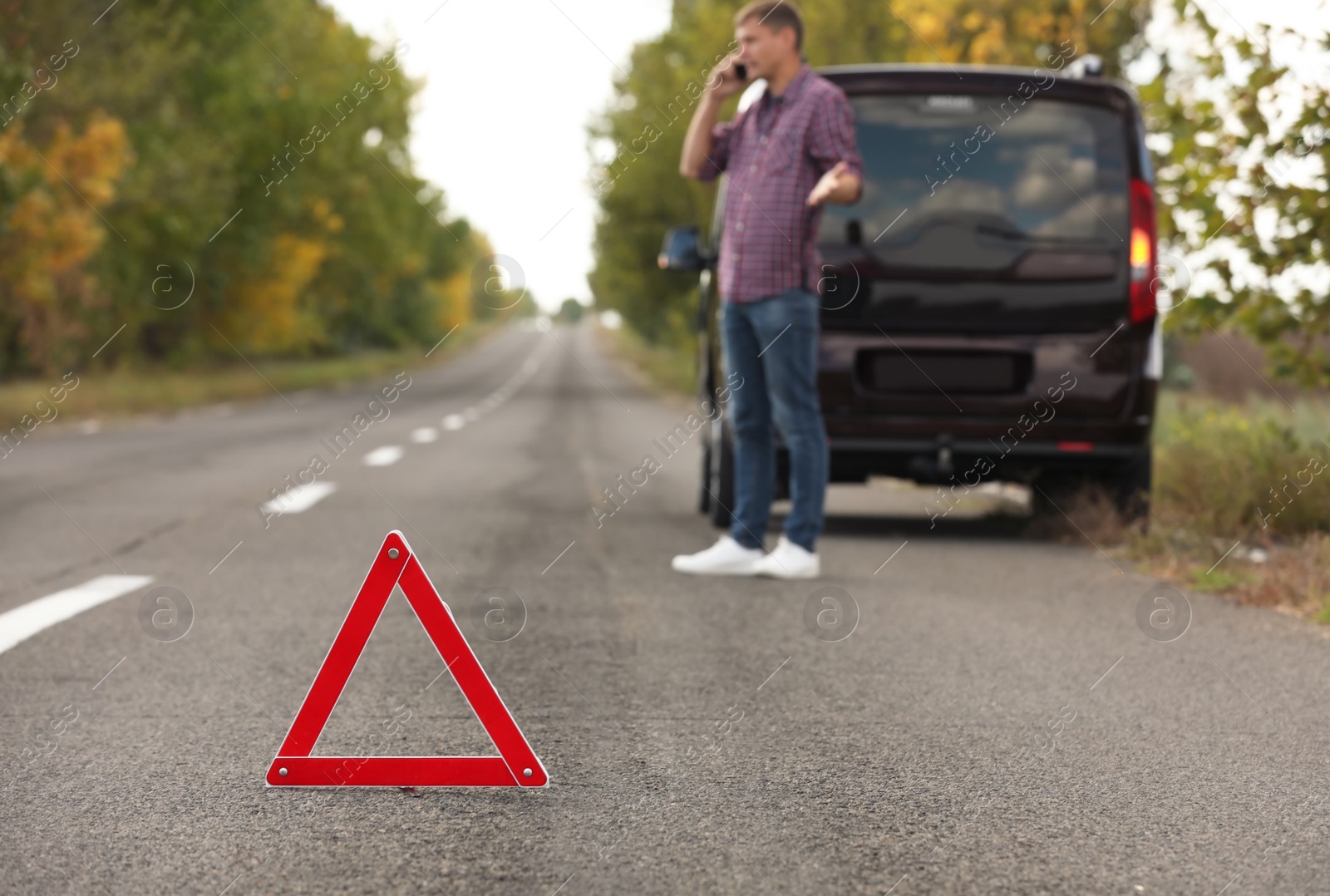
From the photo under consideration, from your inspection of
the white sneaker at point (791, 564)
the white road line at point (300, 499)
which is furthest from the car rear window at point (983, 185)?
the white road line at point (300, 499)

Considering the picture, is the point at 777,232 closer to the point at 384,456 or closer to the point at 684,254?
the point at 684,254

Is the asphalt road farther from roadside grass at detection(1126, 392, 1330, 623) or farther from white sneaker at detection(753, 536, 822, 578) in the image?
roadside grass at detection(1126, 392, 1330, 623)

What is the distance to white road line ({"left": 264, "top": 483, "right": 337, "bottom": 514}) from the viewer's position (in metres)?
9.55

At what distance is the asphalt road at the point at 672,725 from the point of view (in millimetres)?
2986

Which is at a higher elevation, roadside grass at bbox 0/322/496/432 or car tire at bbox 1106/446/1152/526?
car tire at bbox 1106/446/1152/526

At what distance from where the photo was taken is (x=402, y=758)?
3500 millimetres

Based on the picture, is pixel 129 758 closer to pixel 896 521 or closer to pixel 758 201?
pixel 758 201

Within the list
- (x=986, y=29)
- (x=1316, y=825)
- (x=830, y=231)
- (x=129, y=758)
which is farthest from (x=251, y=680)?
(x=986, y=29)

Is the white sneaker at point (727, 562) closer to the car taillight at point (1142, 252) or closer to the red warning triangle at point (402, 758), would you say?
the car taillight at point (1142, 252)

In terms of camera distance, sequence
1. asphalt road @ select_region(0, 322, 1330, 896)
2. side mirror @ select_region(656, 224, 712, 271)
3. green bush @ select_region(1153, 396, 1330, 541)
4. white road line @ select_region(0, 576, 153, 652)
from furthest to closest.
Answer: side mirror @ select_region(656, 224, 712, 271), green bush @ select_region(1153, 396, 1330, 541), white road line @ select_region(0, 576, 153, 652), asphalt road @ select_region(0, 322, 1330, 896)

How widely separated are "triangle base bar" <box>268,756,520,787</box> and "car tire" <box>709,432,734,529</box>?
15.4ft

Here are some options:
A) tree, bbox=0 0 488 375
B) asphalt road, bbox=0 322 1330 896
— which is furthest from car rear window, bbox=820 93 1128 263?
tree, bbox=0 0 488 375

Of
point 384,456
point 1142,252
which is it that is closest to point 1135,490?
point 1142,252

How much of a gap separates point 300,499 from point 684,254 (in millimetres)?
3448
